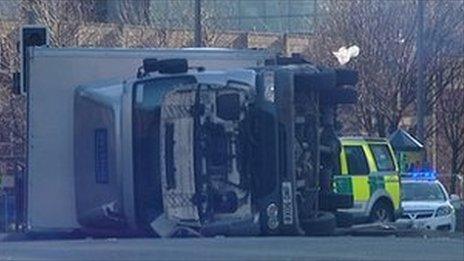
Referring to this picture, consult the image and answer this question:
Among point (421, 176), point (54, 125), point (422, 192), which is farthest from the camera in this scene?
point (421, 176)

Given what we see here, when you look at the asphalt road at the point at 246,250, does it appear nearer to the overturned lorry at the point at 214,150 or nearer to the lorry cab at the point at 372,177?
the overturned lorry at the point at 214,150

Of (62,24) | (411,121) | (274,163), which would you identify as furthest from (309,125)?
(411,121)

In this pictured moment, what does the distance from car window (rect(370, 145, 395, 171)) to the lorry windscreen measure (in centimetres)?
1160

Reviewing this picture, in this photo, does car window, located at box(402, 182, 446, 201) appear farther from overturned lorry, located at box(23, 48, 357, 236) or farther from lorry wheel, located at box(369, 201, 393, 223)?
overturned lorry, located at box(23, 48, 357, 236)

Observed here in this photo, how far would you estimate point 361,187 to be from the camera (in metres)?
23.9

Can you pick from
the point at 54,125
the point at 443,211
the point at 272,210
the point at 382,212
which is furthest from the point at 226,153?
the point at 443,211

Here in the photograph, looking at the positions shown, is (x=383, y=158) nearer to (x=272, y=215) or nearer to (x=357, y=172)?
(x=357, y=172)

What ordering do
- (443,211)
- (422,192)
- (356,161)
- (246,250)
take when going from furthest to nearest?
(422,192)
(443,211)
(356,161)
(246,250)

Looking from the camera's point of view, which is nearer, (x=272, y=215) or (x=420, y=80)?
(x=272, y=215)

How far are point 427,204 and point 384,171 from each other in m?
3.14

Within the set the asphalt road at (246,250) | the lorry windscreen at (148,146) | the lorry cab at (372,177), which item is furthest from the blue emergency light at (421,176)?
the asphalt road at (246,250)

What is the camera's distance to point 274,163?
1309 cm

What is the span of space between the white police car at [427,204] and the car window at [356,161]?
4.89 feet

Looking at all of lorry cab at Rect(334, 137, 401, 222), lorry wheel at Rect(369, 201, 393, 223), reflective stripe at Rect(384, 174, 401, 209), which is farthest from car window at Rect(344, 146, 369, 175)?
lorry wheel at Rect(369, 201, 393, 223)
